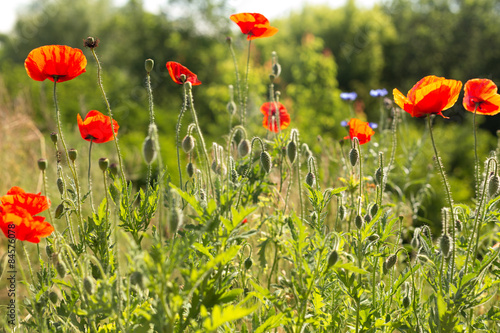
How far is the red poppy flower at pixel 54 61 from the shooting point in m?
1.55

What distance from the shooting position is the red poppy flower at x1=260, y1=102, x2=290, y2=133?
6.82 ft

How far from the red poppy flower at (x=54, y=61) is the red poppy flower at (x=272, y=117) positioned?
31.6 inches

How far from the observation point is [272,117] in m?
2.16

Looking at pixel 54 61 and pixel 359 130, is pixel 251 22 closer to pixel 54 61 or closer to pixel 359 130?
pixel 359 130

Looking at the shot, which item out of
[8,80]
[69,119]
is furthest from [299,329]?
[8,80]

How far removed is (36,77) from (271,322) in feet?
3.72

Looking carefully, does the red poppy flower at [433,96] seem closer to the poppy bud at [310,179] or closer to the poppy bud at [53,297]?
the poppy bud at [310,179]

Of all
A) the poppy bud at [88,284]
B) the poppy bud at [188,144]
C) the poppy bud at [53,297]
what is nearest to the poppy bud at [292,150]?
the poppy bud at [188,144]

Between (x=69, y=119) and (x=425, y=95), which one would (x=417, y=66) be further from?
(x=425, y=95)

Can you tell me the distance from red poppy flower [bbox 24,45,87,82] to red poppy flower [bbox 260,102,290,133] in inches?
31.6

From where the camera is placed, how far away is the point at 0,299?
321cm

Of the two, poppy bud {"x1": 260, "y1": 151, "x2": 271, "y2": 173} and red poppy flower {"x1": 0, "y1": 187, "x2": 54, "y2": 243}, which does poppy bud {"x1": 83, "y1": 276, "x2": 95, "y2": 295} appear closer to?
red poppy flower {"x1": 0, "y1": 187, "x2": 54, "y2": 243}


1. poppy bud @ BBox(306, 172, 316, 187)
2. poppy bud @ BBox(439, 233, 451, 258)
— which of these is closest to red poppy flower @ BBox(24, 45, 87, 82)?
poppy bud @ BBox(306, 172, 316, 187)


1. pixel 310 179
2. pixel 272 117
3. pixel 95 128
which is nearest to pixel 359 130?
pixel 310 179
